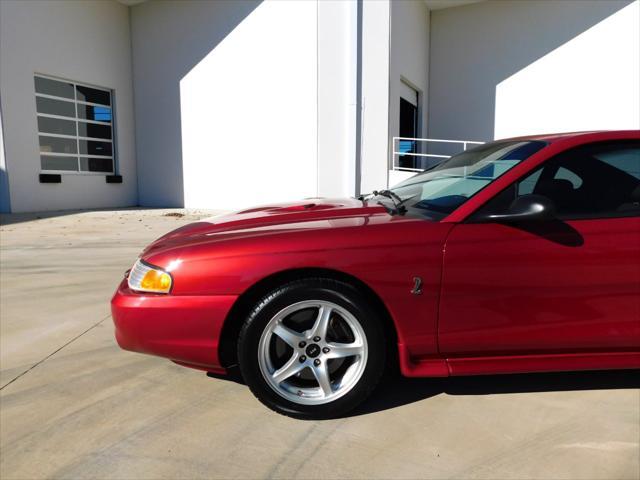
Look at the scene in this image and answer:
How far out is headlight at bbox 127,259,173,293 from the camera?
240cm

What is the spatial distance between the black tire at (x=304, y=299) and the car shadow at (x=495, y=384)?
21 centimetres

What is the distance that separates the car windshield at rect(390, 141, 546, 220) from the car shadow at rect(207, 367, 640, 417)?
968 millimetres

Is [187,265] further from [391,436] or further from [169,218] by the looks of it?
[169,218]

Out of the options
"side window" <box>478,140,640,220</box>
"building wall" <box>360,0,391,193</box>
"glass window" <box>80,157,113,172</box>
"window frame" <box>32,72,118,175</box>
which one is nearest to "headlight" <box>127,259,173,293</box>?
"side window" <box>478,140,640,220</box>

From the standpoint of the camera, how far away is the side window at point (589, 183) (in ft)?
8.07

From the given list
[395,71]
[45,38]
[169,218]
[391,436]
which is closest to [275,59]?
[395,71]

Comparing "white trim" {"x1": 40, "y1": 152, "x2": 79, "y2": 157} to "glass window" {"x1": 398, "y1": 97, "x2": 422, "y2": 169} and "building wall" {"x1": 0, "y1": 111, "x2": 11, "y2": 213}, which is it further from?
"glass window" {"x1": 398, "y1": 97, "x2": 422, "y2": 169}

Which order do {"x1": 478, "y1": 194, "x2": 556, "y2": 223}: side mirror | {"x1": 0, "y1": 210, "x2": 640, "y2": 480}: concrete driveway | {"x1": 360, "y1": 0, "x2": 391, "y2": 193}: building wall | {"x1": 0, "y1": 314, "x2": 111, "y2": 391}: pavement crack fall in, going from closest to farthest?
{"x1": 0, "y1": 210, "x2": 640, "y2": 480}: concrete driveway < {"x1": 478, "y1": 194, "x2": 556, "y2": 223}: side mirror < {"x1": 0, "y1": 314, "x2": 111, "y2": 391}: pavement crack < {"x1": 360, "y1": 0, "x2": 391, "y2": 193}: building wall

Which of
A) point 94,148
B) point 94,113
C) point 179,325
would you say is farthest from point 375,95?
point 179,325

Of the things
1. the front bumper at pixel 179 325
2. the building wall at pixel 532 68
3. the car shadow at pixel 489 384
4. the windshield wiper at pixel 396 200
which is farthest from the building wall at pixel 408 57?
the front bumper at pixel 179 325

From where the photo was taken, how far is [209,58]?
1304 centimetres

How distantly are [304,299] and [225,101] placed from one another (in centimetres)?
1154

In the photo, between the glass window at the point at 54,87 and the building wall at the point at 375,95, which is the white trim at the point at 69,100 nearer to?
the glass window at the point at 54,87

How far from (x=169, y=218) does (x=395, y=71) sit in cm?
637
